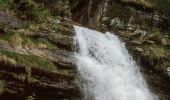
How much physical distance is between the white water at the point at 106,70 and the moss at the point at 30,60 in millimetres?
1523

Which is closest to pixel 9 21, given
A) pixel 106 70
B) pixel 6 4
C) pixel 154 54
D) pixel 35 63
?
pixel 6 4

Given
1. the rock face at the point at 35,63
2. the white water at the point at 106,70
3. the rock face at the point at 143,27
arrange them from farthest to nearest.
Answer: the rock face at the point at 143,27, the white water at the point at 106,70, the rock face at the point at 35,63

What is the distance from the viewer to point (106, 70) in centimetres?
1897

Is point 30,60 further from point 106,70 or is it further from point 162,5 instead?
point 162,5

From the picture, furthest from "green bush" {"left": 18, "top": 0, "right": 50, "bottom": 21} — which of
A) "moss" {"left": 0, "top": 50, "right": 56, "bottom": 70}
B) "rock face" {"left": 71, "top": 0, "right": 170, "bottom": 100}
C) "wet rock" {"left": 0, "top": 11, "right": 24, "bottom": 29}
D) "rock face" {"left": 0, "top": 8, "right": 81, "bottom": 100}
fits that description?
"rock face" {"left": 71, "top": 0, "right": 170, "bottom": 100}

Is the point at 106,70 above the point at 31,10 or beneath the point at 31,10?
beneath

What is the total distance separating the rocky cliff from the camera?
15992 millimetres

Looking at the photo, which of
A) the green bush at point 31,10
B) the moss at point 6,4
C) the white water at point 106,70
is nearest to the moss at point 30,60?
the white water at point 106,70

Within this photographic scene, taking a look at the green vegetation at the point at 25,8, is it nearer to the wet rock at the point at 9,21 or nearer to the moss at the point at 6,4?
the moss at the point at 6,4

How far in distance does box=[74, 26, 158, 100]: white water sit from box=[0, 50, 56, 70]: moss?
152 centimetres

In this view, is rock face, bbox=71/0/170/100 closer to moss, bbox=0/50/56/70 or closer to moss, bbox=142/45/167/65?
moss, bbox=142/45/167/65

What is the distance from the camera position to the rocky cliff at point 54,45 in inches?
630

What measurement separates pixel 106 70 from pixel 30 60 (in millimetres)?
3951

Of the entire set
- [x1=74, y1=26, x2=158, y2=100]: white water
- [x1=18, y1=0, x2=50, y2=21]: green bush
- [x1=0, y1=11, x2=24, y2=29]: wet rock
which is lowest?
[x1=74, y1=26, x2=158, y2=100]: white water
